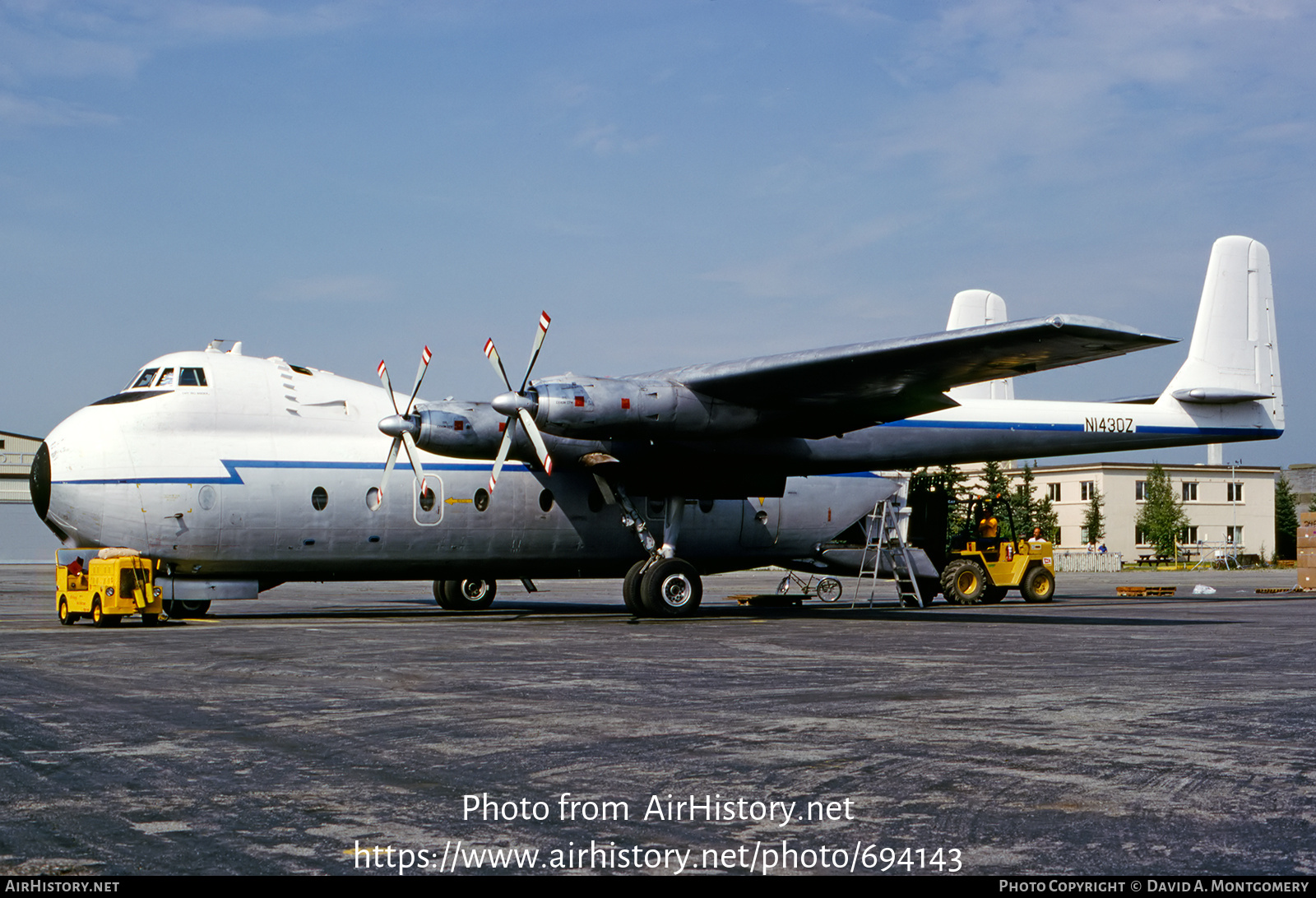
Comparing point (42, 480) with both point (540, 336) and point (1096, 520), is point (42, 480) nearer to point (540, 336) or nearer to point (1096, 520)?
point (540, 336)

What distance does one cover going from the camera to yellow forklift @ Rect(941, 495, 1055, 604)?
1192 inches

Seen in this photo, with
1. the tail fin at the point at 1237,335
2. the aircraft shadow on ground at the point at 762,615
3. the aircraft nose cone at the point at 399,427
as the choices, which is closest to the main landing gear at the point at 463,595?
the aircraft shadow on ground at the point at 762,615

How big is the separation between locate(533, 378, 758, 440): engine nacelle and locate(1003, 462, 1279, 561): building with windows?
79.3 meters

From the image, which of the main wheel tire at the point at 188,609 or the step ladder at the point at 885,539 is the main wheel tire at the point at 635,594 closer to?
the step ladder at the point at 885,539

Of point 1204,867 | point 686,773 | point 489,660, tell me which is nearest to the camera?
point 1204,867

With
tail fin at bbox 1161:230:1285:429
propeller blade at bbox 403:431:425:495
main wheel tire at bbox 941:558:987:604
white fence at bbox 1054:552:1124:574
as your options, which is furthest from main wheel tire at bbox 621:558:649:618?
white fence at bbox 1054:552:1124:574

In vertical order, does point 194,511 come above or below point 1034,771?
above

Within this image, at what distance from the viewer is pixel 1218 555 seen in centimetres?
8656

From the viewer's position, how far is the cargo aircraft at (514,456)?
774 inches

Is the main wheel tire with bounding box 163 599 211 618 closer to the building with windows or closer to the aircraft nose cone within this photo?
the aircraft nose cone

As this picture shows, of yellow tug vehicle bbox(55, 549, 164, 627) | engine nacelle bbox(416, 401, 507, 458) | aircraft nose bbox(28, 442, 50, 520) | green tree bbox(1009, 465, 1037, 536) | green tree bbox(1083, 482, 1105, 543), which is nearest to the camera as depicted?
yellow tug vehicle bbox(55, 549, 164, 627)
